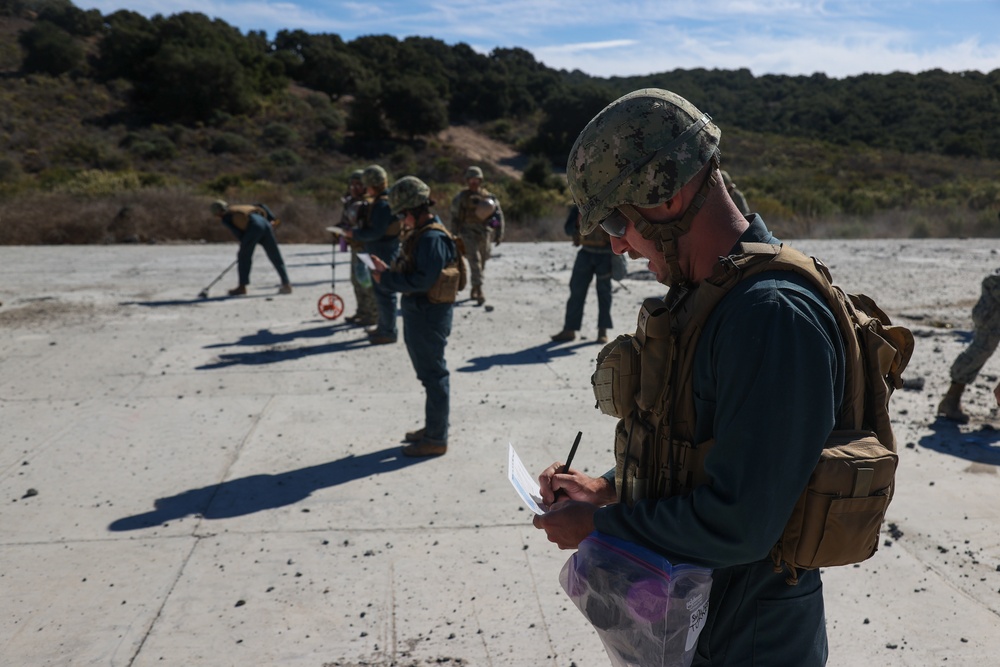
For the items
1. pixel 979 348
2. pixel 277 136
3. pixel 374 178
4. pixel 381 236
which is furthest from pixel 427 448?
pixel 277 136

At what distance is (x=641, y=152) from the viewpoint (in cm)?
151

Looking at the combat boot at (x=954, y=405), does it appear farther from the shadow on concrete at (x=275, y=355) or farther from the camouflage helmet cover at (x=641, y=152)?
the shadow on concrete at (x=275, y=355)

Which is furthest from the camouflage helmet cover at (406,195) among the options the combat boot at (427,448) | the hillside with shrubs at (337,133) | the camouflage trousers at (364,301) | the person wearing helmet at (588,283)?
the hillside with shrubs at (337,133)

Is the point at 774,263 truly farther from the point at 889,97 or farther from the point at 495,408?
the point at 889,97

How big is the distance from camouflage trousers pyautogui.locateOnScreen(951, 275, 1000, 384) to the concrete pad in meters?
0.42

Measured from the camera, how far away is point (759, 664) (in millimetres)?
1537

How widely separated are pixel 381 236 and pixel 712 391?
6790 mm

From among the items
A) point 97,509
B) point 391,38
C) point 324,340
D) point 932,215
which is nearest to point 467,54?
point 391,38

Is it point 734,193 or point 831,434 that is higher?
point 734,193

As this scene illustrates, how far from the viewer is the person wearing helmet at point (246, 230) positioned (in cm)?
1055

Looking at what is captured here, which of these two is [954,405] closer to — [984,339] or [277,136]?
[984,339]

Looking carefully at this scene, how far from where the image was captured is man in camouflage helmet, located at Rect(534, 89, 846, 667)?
1.28 m

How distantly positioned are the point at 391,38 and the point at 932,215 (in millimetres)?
46054

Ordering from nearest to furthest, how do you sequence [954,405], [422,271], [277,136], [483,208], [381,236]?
[422,271], [954,405], [381,236], [483,208], [277,136]
